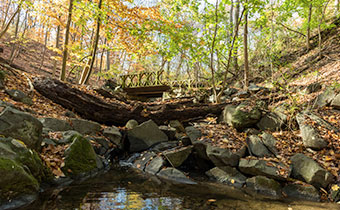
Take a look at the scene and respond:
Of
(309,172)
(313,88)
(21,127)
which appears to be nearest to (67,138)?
(21,127)

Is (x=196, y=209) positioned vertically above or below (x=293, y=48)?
below

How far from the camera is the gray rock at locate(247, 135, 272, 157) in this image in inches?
231

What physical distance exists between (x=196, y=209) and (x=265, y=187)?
7.78ft

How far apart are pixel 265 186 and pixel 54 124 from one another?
241 inches

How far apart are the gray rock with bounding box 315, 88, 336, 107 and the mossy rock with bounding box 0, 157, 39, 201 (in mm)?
7986

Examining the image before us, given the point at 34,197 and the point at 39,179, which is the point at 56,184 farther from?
the point at 34,197

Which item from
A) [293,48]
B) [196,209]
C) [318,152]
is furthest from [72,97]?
[293,48]

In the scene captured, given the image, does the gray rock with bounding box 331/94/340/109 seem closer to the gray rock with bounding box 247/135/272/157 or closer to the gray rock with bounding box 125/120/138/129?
the gray rock with bounding box 247/135/272/157

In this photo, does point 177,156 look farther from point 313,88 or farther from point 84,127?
point 313,88

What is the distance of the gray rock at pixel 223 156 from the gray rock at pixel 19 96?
658 centimetres

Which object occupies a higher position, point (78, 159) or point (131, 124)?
point (131, 124)

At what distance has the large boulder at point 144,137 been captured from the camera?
7637 mm

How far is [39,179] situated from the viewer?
3.78 m

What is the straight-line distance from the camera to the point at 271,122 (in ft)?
23.2
